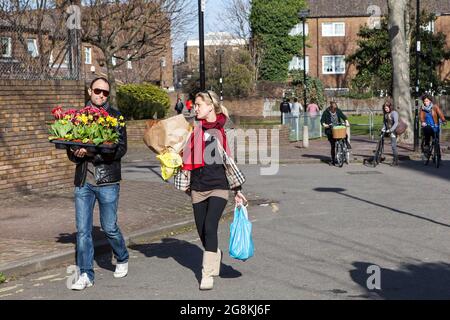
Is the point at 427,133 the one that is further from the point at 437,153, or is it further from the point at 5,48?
the point at 5,48

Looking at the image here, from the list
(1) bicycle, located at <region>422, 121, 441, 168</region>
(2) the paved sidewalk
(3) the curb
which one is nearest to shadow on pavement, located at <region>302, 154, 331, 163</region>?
(1) bicycle, located at <region>422, 121, 441, 168</region>

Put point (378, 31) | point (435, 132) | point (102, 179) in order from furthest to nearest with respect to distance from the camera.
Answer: point (378, 31) < point (435, 132) < point (102, 179)

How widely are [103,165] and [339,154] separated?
14.4 meters

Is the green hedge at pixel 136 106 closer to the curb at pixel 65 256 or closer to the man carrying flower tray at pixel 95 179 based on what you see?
the curb at pixel 65 256

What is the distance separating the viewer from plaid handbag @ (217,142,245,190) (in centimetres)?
730

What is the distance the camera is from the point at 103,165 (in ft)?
24.0

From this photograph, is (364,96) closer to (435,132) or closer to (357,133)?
(357,133)

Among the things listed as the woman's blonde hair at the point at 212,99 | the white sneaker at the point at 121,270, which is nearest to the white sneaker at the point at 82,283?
the white sneaker at the point at 121,270

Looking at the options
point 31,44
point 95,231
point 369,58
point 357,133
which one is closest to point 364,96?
point 369,58

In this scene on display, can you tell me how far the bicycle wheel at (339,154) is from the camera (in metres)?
21.0

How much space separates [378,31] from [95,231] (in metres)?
52.0

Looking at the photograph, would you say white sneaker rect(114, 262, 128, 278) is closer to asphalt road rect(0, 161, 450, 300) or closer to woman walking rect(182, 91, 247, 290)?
asphalt road rect(0, 161, 450, 300)

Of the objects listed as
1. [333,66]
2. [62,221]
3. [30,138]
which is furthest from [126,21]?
[333,66]
